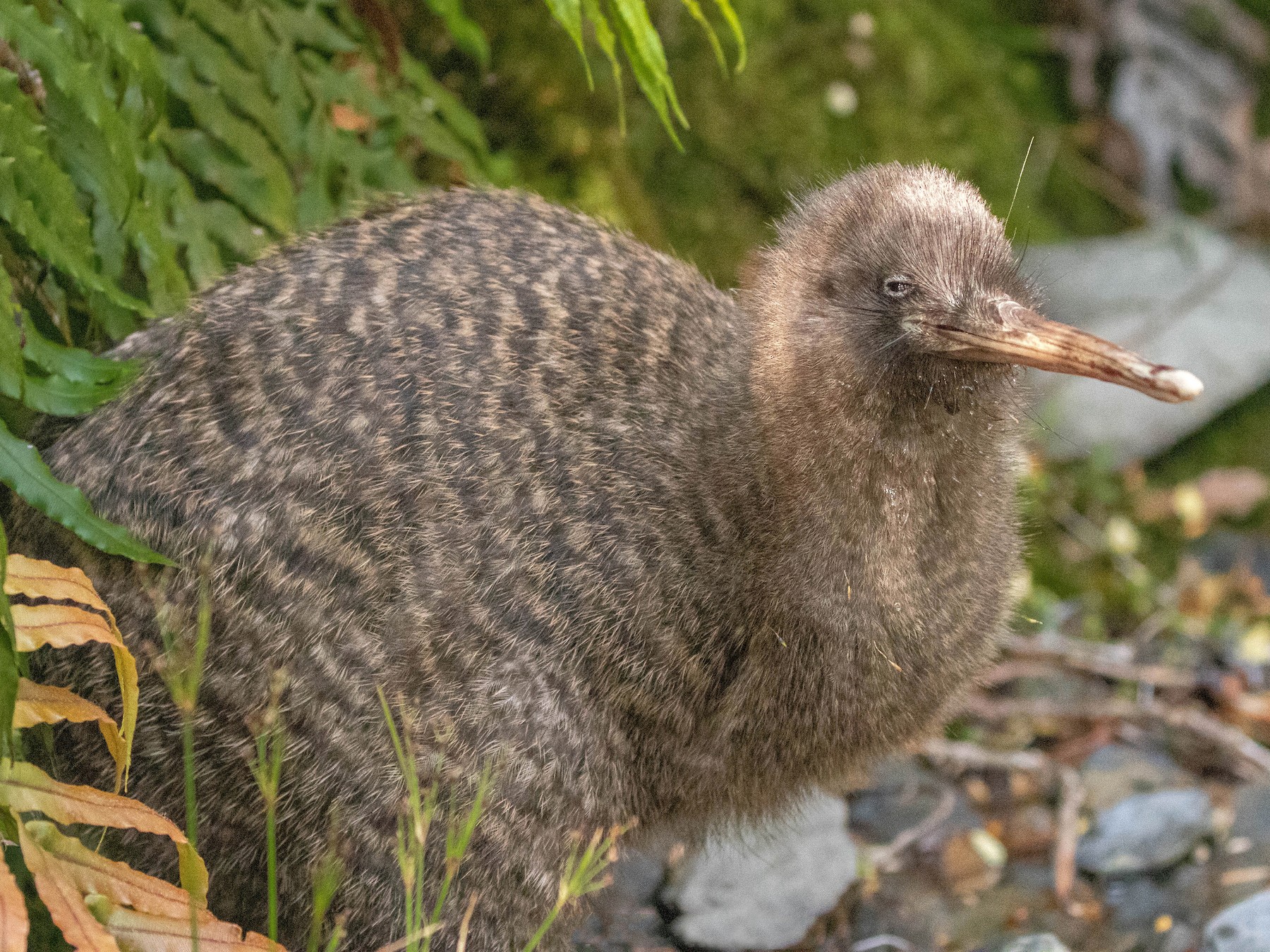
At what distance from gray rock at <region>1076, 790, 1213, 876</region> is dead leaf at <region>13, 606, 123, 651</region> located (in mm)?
3170

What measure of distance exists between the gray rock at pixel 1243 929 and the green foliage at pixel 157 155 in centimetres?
301

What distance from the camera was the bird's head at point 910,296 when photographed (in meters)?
3.23

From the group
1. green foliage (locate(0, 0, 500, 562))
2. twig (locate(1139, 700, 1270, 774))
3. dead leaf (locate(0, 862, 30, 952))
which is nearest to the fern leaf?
green foliage (locate(0, 0, 500, 562))

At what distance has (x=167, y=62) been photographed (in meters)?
4.10

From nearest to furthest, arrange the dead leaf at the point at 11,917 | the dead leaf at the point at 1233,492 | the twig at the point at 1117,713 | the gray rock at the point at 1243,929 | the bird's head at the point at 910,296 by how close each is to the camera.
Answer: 1. the dead leaf at the point at 11,917
2. the bird's head at the point at 910,296
3. the gray rock at the point at 1243,929
4. the twig at the point at 1117,713
5. the dead leaf at the point at 1233,492

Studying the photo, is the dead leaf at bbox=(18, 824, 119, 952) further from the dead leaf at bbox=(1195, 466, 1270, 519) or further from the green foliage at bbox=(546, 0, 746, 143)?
the dead leaf at bbox=(1195, 466, 1270, 519)

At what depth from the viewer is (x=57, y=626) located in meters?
3.00

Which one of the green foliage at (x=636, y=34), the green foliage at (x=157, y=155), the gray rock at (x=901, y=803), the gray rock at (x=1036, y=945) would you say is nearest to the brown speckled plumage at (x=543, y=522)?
the green foliage at (x=157, y=155)

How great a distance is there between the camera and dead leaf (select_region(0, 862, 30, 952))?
255 centimetres

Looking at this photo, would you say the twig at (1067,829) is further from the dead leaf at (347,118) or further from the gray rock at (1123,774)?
the dead leaf at (347,118)

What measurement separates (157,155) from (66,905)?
2070 mm

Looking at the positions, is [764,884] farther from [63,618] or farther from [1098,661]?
[63,618]

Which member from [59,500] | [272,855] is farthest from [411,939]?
[59,500]

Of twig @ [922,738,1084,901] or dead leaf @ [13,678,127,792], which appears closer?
dead leaf @ [13,678,127,792]
